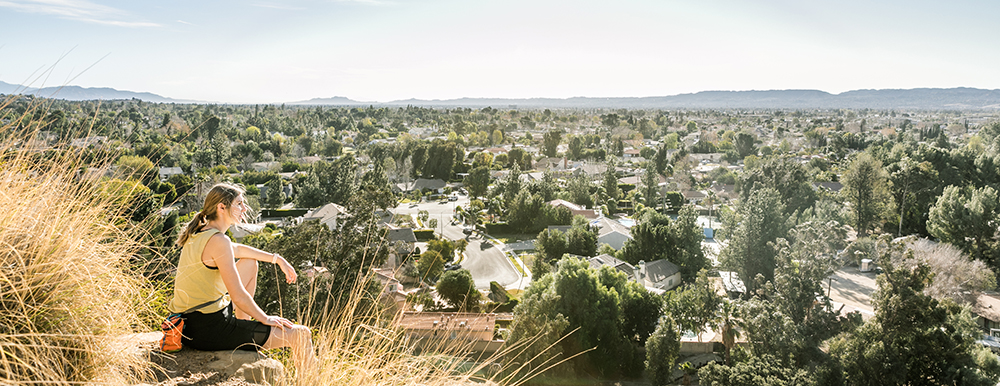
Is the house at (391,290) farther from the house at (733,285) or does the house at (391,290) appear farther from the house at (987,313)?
the house at (987,313)

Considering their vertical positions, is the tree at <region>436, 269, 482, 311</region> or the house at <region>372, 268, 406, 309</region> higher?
the house at <region>372, 268, 406, 309</region>

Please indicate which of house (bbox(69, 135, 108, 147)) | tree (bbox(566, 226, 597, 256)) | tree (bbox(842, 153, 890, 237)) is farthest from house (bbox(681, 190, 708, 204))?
house (bbox(69, 135, 108, 147))

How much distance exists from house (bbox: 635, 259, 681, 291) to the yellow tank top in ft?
56.6

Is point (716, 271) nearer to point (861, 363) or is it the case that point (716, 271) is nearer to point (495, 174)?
point (861, 363)

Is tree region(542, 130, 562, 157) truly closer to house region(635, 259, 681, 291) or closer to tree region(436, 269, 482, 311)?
house region(635, 259, 681, 291)

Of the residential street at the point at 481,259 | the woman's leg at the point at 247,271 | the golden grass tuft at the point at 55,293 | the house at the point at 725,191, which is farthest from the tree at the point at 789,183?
the golden grass tuft at the point at 55,293

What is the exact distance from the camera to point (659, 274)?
18.7m

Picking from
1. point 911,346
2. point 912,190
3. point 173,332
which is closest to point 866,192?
point 912,190

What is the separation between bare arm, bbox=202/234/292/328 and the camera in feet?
7.44

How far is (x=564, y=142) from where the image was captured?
64.8m

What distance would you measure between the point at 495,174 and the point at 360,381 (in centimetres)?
3974

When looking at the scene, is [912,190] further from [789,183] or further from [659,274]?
[659,274]

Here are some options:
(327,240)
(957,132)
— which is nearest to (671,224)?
(327,240)

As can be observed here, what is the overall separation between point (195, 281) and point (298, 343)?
1.94 ft
